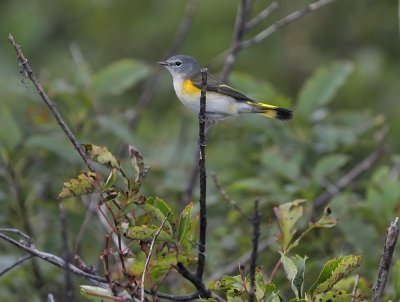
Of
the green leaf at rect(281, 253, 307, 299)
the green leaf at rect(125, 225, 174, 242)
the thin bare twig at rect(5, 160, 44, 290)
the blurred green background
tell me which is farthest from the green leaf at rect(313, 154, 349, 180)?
the green leaf at rect(125, 225, 174, 242)

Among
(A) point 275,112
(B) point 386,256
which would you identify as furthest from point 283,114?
(B) point 386,256

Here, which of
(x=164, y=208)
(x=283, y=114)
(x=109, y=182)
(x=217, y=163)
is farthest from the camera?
(x=217, y=163)

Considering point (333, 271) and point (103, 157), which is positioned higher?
point (103, 157)

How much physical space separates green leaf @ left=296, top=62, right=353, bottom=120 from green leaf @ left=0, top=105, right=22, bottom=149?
161 centimetres

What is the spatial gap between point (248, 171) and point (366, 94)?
3147 mm

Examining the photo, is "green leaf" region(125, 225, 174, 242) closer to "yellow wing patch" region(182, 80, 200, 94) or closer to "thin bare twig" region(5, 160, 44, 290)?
"yellow wing patch" region(182, 80, 200, 94)

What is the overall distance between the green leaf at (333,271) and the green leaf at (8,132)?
250cm

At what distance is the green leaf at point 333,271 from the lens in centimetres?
259

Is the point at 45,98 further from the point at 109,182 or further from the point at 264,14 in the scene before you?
the point at 264,14

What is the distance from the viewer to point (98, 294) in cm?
244

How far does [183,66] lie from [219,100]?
0.43m

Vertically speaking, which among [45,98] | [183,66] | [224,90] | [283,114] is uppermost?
[183,66]

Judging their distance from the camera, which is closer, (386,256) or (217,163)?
(386,256)

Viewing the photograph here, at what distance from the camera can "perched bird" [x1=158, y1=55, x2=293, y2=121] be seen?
415 cm
